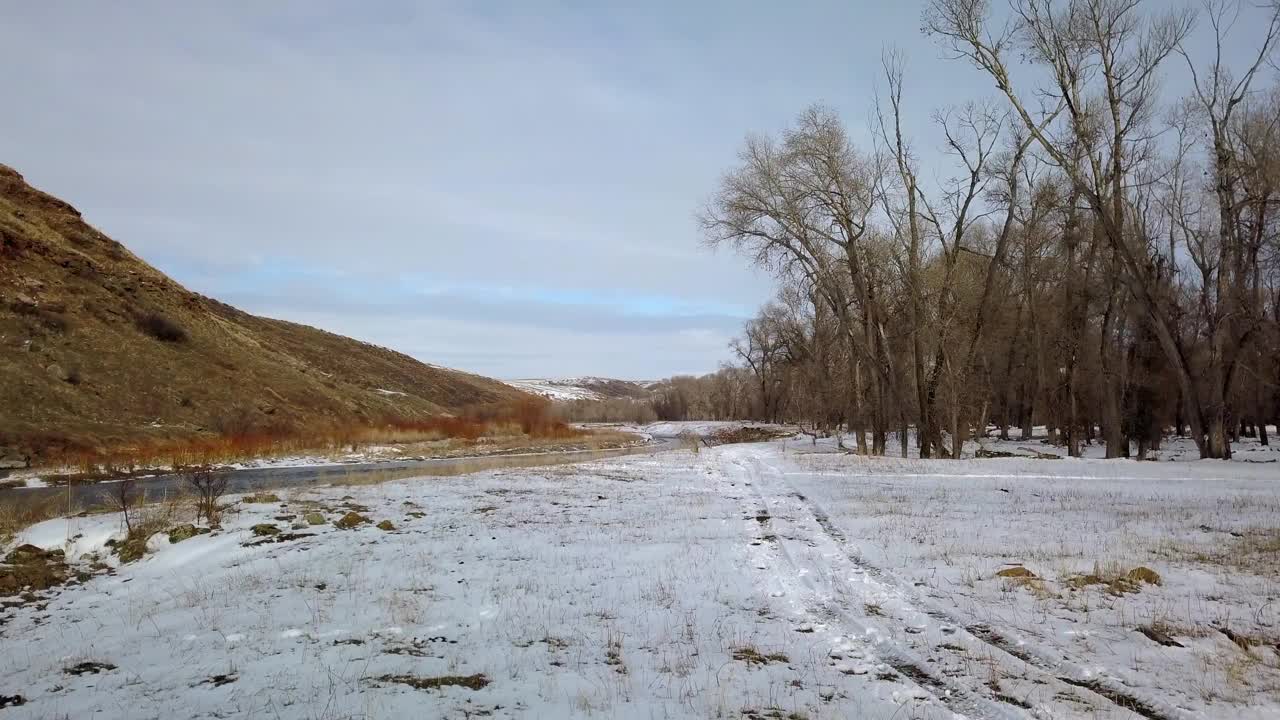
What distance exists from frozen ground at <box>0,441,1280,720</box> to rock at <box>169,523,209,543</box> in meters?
0.40

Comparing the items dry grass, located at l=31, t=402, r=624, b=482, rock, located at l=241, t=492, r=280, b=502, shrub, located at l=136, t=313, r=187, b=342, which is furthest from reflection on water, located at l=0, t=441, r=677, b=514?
shrub, located at l=136, t=313, r=187, b=342

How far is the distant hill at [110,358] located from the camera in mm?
31344

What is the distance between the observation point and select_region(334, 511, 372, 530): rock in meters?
10.6

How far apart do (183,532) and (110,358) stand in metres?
36.8

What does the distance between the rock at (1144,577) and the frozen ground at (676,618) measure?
0.36 feet

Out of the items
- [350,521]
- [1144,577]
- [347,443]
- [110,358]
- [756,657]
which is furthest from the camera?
[110,358]

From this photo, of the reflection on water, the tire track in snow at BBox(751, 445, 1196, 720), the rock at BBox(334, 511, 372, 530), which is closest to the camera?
the tire track in snow at BBox(751, 445, 1196, 720)

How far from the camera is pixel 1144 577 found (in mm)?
6930

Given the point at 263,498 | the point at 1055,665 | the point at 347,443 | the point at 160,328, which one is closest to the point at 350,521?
the point at 263,498

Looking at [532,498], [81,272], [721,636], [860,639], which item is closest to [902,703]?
[860,639]

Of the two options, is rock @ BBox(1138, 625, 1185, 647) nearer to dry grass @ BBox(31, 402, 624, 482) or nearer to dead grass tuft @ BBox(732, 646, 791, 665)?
dead grass tuft @ BBox(732, 646, 791, 665)

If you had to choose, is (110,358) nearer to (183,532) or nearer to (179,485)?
(179,485)

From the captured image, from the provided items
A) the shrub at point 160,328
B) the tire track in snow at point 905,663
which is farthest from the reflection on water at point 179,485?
the shrub at point 160,328

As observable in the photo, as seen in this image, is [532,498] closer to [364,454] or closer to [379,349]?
[364,454]
